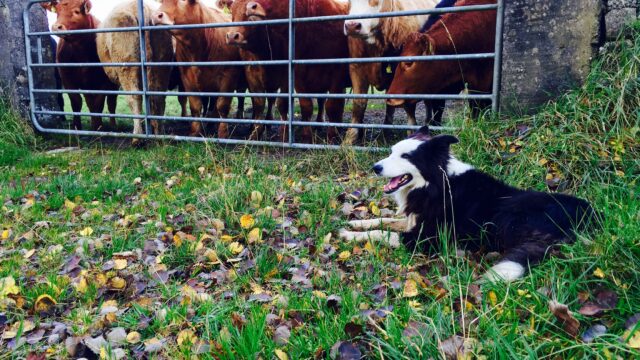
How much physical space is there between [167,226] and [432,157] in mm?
1788

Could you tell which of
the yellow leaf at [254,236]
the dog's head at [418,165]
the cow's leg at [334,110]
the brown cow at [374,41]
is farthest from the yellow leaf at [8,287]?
the cow's leg at [334,110]

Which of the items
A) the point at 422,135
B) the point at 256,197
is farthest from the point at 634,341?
the point at 256,197

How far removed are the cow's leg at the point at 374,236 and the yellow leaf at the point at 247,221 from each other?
0.57m

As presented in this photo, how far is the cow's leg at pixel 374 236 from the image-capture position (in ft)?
9.87

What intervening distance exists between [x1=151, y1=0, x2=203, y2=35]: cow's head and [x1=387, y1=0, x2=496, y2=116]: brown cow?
3.00 meters

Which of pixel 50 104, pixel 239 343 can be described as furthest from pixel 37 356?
pixel 50 104

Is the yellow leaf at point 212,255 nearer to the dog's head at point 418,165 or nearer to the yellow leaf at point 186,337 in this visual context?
the yellow leaf at point 186,337

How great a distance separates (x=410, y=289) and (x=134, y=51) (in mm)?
5947

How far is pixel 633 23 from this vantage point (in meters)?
3.91

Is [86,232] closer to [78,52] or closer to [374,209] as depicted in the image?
[374,209]

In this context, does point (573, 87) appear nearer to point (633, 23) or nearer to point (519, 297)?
point (633, 23)

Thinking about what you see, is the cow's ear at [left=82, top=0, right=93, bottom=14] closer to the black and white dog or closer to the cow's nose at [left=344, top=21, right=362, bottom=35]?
the cow's nose at [left=344, top=21, right=362, bottom=35]

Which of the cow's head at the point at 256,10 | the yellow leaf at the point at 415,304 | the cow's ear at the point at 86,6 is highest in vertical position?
the cow's ear at the point at 86,6

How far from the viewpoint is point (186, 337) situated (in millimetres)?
1977
